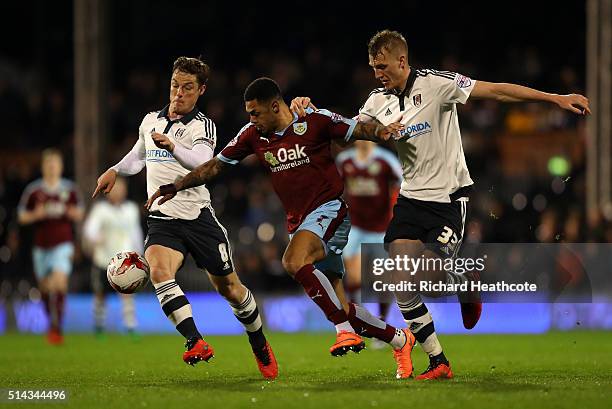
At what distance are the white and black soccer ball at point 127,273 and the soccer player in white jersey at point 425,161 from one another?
168cm

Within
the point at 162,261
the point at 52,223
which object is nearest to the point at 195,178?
the point at 162,261

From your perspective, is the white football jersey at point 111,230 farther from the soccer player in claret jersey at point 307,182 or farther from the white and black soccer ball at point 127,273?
the soccer player in claret jersey at point 307,182

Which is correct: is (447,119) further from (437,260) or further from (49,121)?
(49,121)

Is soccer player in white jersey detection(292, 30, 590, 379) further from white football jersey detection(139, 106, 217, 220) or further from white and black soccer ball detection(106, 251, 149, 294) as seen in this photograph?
white and black soccer ball detection(106, 251, 149, 294)

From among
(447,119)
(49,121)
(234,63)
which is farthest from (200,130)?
(234,63)

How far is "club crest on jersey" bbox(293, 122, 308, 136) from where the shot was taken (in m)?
7.44

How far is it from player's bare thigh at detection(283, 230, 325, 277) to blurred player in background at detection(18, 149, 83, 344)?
689cm

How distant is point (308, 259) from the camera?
7.24 meters

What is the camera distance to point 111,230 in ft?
48.3

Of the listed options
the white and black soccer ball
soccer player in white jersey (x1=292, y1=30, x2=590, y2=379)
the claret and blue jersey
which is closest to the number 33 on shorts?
soccer player in white jersey (x1=292, y1=30, x2=590, y2=379)

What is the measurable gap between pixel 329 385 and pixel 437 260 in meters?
1.19

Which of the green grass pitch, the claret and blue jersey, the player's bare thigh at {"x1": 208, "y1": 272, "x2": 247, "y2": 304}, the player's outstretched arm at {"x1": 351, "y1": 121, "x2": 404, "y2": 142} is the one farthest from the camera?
the player's bare thigh at {"x1": 208, "y1": 272, "x2": 247, "y2": 304}

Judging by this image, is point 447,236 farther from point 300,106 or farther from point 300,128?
point 300,106

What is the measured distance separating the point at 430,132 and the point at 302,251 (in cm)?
127
